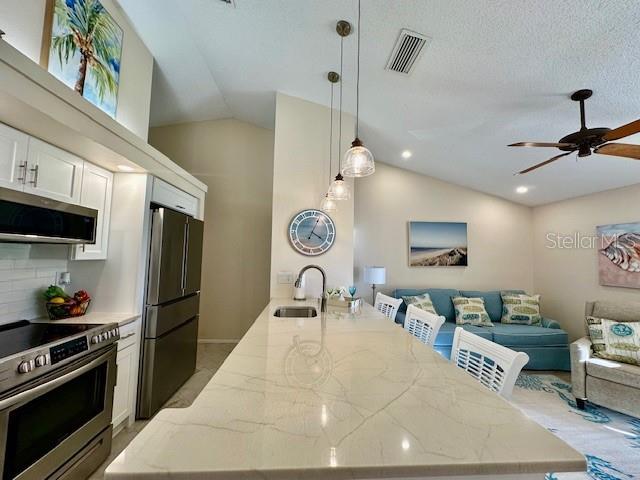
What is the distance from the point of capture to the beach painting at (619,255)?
10.6 ft

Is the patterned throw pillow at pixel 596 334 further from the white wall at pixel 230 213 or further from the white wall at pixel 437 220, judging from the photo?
the white wall at pixel 230 213

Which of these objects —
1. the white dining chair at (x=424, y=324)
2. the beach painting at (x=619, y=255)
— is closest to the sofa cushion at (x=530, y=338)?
the beach painting at (x=619, y=255)

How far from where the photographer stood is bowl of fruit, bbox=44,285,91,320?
1960 mm

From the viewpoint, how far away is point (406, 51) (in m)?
2.20

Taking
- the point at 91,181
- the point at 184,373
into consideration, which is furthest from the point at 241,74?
the point at 184,373

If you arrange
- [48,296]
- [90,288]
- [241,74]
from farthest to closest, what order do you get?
[241,74]
[90,288]
[48,296]

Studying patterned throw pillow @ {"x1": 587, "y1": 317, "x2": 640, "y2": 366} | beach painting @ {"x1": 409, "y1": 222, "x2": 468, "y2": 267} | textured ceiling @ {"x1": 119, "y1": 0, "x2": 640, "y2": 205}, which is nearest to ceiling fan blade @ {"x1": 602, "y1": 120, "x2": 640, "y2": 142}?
textured ceiling @ {"x1": 119, "y1": 0, "x2": 640, "y2": 205}

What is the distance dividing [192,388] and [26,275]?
1.79 m

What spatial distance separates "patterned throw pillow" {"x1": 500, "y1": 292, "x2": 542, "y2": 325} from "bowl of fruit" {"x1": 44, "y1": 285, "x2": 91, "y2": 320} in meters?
4.91

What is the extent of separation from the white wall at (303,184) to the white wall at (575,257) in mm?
3247

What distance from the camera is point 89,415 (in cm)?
172

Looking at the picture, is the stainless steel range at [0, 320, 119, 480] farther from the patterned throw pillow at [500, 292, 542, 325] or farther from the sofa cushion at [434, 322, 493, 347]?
the patterned throw pillow at [500, 292, 542, 325]

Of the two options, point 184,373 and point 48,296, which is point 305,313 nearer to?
point 184,373

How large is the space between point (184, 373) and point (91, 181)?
6.69 ft
